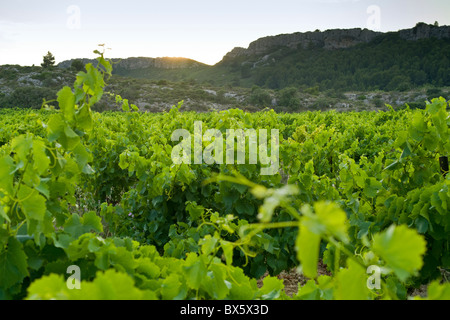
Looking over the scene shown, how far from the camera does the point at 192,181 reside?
3.45m

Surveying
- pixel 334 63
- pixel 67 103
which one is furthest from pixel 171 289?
pixel 334 63

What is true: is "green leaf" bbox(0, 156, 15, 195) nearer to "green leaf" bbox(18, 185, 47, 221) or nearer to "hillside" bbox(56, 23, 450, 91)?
"green leaf" bbox(18, 185, 47, 221)

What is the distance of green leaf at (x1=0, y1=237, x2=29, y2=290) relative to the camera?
3.55ft

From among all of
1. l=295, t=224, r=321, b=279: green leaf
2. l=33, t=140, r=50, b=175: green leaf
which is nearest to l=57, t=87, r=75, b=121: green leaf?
l=33, t=140, r=50, b=175: green leaf

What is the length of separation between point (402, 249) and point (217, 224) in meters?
2.02

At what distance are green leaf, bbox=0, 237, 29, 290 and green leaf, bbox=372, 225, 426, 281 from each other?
104 centimetres

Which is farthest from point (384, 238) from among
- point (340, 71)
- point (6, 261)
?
point (340, 71)

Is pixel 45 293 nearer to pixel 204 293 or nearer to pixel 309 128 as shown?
pixel 204 293

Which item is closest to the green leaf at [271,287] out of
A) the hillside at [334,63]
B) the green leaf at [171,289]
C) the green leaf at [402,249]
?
the green leaf at [171,289]

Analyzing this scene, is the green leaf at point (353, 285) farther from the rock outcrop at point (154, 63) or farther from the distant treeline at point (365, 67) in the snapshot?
the rock outcrop at point (154, 63)

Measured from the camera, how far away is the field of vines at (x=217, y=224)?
633mm

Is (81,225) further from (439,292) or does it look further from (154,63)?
(154,63)

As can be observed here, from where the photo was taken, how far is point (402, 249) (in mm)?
544

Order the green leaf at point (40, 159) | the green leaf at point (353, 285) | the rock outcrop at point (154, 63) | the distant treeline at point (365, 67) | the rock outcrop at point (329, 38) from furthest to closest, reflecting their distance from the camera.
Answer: the rock outcrop at point (154, 63) → the rock outcrop at point (329, 38) → the distant treeline at point (365, 67) → the green leaf at point (40, 159) → the green leaf at point (353, 285)
